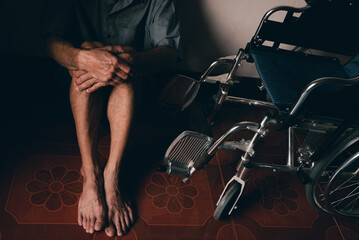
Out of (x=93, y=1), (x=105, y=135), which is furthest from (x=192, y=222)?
(x=93, y=1)

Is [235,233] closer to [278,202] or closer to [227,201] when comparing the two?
[227,201]

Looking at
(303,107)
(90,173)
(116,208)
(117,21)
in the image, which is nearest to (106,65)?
(117,21)

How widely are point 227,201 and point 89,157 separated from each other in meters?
0.57

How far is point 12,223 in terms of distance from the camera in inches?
38.3

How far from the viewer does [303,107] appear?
86 centimetres

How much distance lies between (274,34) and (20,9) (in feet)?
4.04

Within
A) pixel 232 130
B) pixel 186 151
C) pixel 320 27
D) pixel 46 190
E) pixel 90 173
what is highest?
pixel 320 27

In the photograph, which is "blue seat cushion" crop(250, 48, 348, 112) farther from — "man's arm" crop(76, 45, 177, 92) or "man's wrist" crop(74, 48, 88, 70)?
"man's wrist" crop(74, 48, 88, 70)

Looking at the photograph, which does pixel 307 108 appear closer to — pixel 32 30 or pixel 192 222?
pixel 192 222

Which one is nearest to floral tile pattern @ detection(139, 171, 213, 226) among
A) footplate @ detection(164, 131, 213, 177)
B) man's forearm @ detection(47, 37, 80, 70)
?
footplate @ detection(164, 131, 213, 177)

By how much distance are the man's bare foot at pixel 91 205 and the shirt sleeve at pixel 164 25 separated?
61 centimetres

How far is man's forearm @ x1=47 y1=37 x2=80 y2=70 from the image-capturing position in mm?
933

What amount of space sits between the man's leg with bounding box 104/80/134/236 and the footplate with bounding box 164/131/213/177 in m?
0.20

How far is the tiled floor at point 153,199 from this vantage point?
1.02 metres
